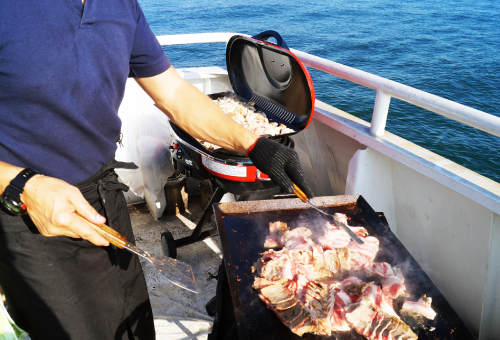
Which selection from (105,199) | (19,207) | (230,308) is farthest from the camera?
(230,308)

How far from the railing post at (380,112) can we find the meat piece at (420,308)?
1.20 m

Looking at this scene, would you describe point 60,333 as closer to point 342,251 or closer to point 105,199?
point 105,199

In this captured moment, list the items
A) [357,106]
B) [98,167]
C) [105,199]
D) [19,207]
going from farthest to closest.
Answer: [357,106], [105,199], [98,167], [19,207]

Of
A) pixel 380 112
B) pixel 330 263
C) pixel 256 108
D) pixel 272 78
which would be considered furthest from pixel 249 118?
pixel 330 263

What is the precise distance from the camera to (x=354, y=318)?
148cm

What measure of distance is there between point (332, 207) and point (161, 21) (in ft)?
70.8

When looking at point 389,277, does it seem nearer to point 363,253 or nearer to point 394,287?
point 394,287

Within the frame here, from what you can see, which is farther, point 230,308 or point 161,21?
point 161,21

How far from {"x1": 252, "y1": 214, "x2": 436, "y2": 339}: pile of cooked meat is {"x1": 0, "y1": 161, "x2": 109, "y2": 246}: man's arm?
0.82 meters

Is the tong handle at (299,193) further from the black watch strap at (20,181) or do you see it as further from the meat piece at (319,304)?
the black watch strap at (20,181)

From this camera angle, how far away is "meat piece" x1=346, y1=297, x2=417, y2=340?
4.65ft

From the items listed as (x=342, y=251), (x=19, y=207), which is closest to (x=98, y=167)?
(x=19, y=207)

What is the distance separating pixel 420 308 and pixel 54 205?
153 centimetres

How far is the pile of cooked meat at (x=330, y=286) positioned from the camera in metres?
1.46
